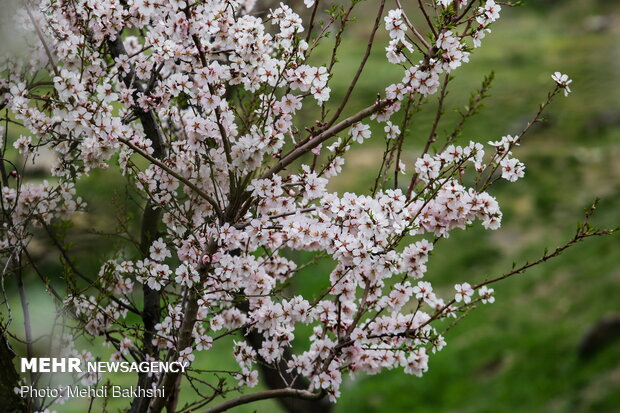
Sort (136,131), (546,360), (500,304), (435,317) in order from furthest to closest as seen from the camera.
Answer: (500,304) < (546,360) < (136,131) < (435,317)

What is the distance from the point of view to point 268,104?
337 centimetres

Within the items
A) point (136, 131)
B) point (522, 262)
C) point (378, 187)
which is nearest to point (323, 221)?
Result: point (378, 187)

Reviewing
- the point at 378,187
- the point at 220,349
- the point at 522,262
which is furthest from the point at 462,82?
the point at 378,187

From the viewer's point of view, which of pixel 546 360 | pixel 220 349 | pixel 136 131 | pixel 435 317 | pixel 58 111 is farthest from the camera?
pixel 220 349

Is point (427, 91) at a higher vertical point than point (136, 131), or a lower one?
lower

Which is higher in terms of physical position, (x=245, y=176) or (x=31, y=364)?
(x=245, y=176)

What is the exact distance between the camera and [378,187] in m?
3.80

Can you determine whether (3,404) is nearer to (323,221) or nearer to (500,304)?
(323,221)

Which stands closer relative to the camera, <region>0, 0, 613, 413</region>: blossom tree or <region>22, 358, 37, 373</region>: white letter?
<region>0, 0, 613, 413</region>: blossom tree

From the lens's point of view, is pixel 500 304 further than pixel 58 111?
Yes

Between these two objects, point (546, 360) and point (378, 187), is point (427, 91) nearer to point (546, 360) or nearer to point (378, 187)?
point (378, 187)

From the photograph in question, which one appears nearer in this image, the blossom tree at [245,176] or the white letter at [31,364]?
the blossom tree at [245,176]

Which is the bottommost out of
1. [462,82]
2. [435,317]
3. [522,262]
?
[435,317]

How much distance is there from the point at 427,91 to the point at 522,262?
1103cm
